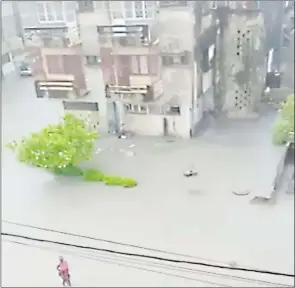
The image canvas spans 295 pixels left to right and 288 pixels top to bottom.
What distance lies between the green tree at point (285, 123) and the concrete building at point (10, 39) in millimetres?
1131

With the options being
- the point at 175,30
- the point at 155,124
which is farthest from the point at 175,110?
the point at 175,30

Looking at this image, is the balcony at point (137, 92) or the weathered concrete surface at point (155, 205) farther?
the balcony at point (137, 92)

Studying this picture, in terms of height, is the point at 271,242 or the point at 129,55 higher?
the point at 129,55

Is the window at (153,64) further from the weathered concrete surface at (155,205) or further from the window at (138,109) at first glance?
the weathered concrete surface at (155,205)

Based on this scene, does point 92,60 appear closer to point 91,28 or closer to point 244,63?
point 91,28

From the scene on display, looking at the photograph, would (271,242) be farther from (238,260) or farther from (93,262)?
(93,262)

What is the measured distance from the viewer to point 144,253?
72.5 inches

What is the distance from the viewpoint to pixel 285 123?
189 cm

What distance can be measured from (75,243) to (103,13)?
0.96 metres

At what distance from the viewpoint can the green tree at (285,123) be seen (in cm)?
183

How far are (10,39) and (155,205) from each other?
3.18 feet

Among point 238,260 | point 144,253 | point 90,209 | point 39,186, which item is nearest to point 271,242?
point 238,260

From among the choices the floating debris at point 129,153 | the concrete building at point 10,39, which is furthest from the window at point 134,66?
the concrete building at point 10,39

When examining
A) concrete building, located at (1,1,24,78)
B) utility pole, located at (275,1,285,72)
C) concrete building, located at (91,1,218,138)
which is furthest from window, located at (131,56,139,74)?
utility pole, located at (275,1,285,72)
